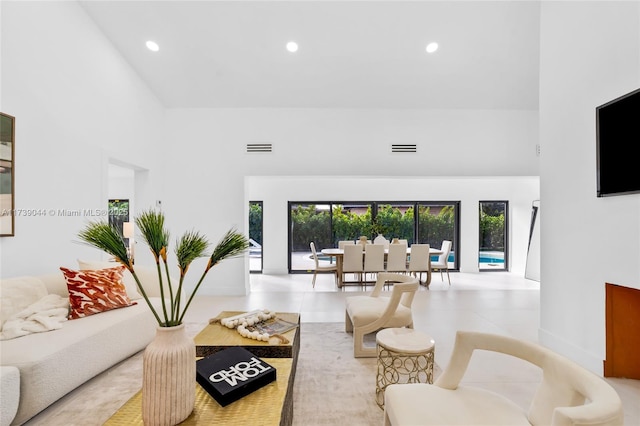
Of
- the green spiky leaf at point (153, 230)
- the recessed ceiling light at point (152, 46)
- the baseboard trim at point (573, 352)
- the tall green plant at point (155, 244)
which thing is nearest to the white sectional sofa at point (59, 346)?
the tall green plant at point (155, 244)

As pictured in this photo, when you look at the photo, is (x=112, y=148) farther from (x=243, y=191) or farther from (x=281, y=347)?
(x=281, y=347)

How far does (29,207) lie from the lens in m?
2.73

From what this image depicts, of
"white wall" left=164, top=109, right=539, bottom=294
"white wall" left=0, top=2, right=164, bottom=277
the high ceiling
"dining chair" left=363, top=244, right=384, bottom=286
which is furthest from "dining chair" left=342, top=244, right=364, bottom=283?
"white wall" left=0, top=2, right=164, bottom=277

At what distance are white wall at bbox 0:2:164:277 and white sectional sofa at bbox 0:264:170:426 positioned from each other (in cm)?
33

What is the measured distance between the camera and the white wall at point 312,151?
531cm

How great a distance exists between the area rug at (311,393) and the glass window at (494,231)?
6163mm

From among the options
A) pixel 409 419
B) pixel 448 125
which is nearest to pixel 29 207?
pixel 409 419

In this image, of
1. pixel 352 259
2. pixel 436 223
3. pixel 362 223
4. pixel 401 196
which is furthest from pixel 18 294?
pixel 436 223

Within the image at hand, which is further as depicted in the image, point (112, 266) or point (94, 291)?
point (112, 266)

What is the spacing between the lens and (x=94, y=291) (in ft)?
8.82

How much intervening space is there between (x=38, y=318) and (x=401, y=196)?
7.04 meters

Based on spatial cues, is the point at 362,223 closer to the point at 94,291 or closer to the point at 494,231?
the point at 494,231

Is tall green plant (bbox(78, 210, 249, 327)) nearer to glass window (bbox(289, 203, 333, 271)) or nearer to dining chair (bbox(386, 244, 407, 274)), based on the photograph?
dining chair (bbox(386, 244, 407, 274))

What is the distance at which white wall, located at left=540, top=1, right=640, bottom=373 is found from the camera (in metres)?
2.35
